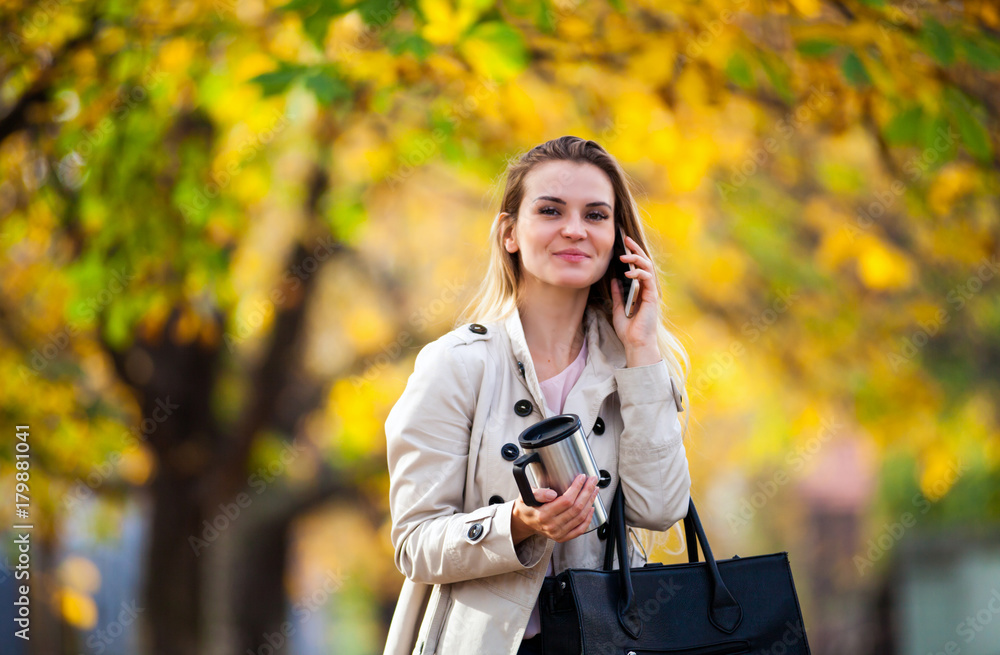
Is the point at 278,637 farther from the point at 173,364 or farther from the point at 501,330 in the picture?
the point at 501,330

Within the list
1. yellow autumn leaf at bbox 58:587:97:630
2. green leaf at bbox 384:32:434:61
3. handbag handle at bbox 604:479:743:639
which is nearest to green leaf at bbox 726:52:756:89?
green leaf at bbox 384:32:434:61

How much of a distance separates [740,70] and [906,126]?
2.48 ft

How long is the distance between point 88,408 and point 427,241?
352 centimetres

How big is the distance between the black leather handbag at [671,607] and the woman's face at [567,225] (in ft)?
1.85

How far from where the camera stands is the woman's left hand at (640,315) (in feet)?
7.53

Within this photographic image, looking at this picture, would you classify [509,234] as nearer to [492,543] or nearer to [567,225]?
[567,225]

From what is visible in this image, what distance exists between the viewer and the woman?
205 cm

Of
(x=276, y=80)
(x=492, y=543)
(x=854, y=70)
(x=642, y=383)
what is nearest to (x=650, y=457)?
(x=642, y=383)

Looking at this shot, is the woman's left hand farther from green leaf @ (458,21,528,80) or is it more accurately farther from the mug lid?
green leaf @ (458,21,528,80)

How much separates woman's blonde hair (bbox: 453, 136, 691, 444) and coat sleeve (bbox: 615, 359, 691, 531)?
153mm

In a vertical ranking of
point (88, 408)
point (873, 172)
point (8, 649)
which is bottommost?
point (8, 649)

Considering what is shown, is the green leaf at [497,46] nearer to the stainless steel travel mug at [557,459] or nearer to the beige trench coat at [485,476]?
the beige trench coat at [485,476]

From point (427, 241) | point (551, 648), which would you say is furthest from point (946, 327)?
point (551, 648)

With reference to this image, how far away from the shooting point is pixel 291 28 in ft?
18.7
